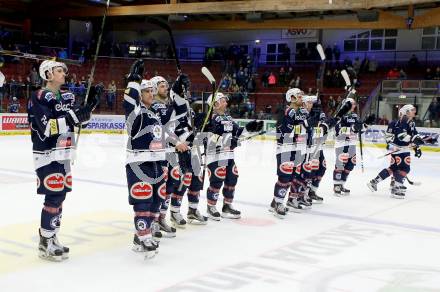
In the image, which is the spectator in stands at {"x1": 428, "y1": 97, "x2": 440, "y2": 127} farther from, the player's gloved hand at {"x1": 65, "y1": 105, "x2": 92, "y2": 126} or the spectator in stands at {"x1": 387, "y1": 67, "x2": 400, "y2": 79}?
the player's gloved hand at {"x1": 65, "y1": 105, "x2": 92, "y2": 126}

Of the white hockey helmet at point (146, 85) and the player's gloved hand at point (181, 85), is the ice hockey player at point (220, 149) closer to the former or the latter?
the player's gloved hand at point (181, 85)

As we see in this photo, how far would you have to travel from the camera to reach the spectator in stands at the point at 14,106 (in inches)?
643

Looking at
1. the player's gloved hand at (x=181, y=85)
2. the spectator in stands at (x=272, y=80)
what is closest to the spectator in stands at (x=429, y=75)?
the spectator in stands at (x=272, y=80)

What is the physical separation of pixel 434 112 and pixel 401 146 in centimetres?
835

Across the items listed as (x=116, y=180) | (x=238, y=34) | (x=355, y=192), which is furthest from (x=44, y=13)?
(x=355, y=192)

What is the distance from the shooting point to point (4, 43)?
68.5ft

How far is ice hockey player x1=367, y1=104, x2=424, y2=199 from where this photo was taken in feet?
25.6

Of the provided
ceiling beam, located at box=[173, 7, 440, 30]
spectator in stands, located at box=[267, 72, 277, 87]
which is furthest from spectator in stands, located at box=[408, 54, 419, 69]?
spectator in stands, located at box=[267, 72, 277, 87]

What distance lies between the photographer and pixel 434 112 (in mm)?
15289

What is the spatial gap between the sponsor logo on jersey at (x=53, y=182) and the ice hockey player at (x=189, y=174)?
4.30 ft

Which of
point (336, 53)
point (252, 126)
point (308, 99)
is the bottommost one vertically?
point (252, 126)

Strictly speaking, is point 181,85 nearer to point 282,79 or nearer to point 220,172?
point 220,172

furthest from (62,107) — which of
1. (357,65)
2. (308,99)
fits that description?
(357,65)

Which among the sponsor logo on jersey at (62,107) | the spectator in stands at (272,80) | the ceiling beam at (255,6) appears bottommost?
the sponsor logo on jersey at (62,107)
